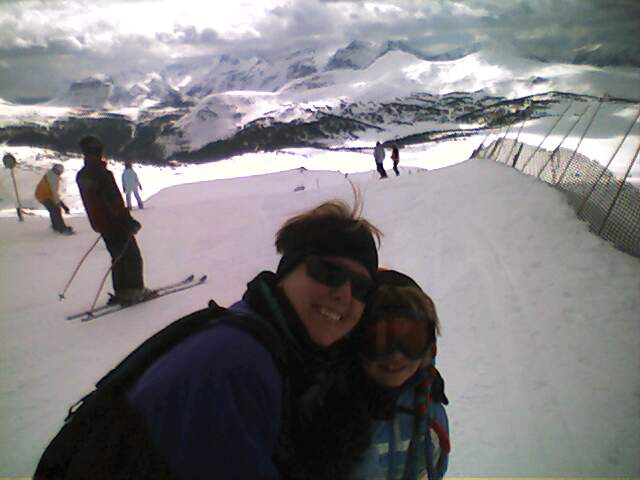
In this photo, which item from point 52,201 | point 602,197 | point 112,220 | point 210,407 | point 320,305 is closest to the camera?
point 210,407

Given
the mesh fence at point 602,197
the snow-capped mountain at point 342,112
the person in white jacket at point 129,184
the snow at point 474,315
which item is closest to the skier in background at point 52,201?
the snow at point 474,315

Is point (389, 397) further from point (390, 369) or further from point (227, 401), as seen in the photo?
point (227, 401)

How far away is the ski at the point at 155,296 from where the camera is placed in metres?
4.58

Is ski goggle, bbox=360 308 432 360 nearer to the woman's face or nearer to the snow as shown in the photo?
the woman's face

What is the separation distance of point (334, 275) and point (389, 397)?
43 centimetres

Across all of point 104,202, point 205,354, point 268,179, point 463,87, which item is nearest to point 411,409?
point 205,354

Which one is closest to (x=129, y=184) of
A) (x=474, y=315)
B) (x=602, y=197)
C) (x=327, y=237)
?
(x=474, y=315)

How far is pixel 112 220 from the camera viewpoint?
15.6 ft

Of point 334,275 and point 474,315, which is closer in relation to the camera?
point 334,275

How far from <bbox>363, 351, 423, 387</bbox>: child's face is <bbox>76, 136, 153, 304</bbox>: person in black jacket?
4.38 m

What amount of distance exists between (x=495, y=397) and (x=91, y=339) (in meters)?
4.02

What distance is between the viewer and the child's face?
120cm

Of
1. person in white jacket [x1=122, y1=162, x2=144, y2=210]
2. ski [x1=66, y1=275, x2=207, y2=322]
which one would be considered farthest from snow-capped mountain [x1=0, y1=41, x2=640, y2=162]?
ski [x1=66, y1=275, x2=207, y2=322]

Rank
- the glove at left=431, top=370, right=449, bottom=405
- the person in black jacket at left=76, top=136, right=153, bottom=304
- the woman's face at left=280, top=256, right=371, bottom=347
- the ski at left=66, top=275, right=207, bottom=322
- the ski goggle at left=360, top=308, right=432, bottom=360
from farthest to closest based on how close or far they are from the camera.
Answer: the ski at left=66, top=275, right=207, bottom=322 → the person in black jacket at left=76, top=136, right=153, bottom=304 → the glove at left=431, top=370, right=449, bottom=405 → the ski goggle at left=360, top=308, right=432, bottom=360 → the woman's face at left=280, top=256, right=371, bottom=347
